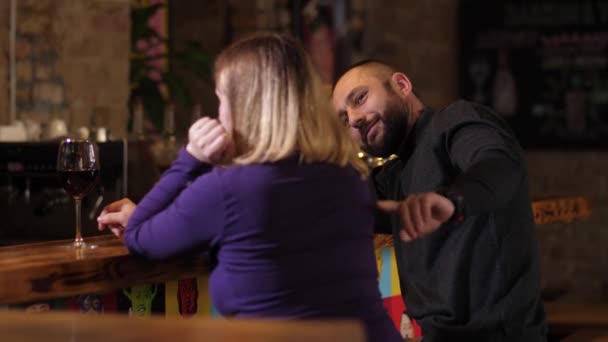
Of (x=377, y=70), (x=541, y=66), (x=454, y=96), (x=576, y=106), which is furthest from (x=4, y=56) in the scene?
(x=576, y=106)

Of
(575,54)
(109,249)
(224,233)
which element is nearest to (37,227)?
(109,249)

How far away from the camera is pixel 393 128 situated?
→ 101 inches

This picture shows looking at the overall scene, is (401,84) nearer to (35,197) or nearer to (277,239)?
(277,239)

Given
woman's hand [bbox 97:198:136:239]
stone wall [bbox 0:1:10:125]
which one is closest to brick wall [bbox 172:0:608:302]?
stone wall [bbox 0:1:10:125]

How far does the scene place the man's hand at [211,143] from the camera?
6.05 ft

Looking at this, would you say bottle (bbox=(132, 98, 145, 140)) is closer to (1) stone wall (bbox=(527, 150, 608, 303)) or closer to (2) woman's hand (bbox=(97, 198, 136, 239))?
(1) stone wall (bbox=(527, 150, 608, 303))

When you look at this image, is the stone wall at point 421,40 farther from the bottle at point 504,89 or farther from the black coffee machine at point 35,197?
the black coffee machine at point 35,197

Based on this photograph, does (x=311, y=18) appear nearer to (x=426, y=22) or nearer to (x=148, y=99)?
(x=426, y=22)

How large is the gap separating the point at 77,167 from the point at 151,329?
42.2 inches

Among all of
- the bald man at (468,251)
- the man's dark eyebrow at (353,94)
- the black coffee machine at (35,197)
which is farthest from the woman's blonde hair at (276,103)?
the black coffee machine at (35,197)

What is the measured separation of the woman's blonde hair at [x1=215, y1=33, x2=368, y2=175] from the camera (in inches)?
69.9

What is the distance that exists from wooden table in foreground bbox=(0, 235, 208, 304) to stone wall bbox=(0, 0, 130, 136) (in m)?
3.04

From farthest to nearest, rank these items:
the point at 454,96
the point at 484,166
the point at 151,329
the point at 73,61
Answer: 1. the point at 454,96
2. the point at 73,61
3. the point at 484,166
4. the point at 151,329

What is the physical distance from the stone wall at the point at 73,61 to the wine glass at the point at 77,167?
112 inches
